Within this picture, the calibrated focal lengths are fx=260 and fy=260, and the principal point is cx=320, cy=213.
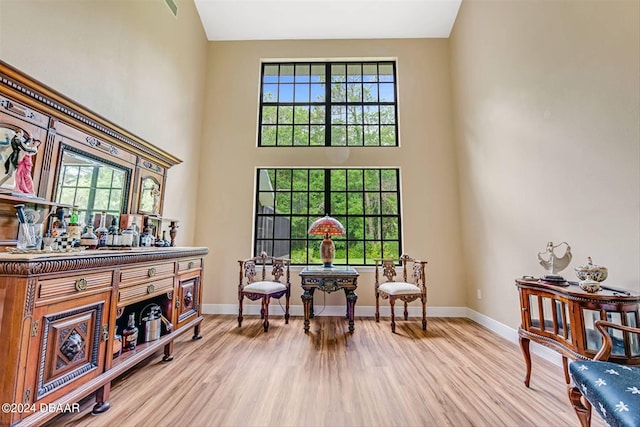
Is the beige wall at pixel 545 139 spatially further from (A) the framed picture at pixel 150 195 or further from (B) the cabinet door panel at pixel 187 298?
(A) the framed picture at pixel 150 195

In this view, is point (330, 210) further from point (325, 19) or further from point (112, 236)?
point (325, 19)

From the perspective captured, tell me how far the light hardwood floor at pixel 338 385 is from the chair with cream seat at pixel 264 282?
0.44 meters

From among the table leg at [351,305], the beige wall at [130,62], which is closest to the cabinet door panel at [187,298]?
the beige wall at [130,62]

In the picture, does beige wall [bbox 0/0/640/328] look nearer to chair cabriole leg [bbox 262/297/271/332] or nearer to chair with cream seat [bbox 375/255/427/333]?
chair with cream seat [bbox 375/255/427/333]

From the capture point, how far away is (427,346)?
2.69 metres

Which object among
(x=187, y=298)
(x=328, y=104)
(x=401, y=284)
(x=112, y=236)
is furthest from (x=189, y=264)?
(x=328, y=104)

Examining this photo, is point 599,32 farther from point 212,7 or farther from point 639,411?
point 212,7

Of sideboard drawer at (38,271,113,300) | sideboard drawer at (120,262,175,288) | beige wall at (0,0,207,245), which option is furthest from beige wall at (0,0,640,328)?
sideboard drawer at (38,271,113,300)

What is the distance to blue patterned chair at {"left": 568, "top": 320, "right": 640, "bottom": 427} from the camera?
0.95 meters

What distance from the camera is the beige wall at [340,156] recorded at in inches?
154

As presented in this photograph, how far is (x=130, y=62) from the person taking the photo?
2629mm

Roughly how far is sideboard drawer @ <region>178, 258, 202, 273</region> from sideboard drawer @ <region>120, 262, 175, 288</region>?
0.11m

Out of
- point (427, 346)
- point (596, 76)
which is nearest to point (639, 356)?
point (427, 346)

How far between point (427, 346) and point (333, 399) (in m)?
1.39
